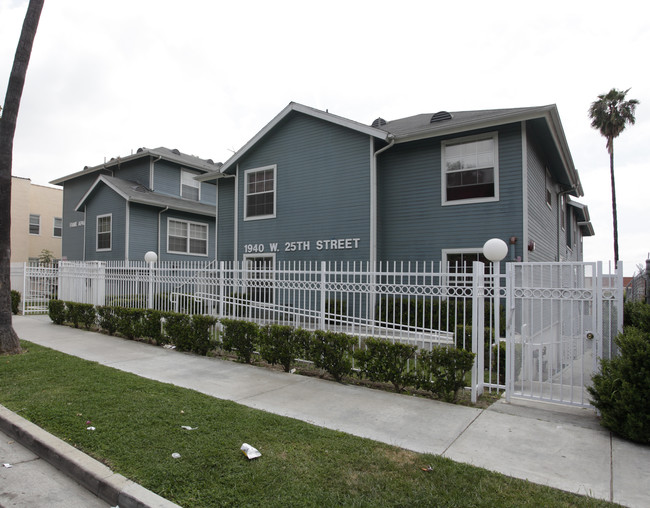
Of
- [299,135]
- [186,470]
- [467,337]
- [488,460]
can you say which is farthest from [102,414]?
[299,135]

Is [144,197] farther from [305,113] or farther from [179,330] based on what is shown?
[179,330]

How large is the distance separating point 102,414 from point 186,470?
5.98 feet

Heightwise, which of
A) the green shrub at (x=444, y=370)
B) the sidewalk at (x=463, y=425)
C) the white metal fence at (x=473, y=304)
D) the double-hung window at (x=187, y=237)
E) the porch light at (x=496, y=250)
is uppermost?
the double-hung window at (x=187, y=237)

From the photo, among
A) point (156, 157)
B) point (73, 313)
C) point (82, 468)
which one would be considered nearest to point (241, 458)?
point (82, 468)

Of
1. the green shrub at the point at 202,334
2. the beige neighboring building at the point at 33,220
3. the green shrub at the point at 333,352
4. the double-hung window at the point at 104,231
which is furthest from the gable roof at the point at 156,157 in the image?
the green shrub at the point at 333,352

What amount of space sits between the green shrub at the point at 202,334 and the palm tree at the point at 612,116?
26.4 metres

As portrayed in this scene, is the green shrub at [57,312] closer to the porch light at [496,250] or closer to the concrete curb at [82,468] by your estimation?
the concrete curb at [82,468]

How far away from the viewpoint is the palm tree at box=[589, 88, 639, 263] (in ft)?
81.8

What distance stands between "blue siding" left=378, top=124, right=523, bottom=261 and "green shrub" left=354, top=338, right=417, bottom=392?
6.11 m

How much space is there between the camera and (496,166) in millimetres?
11000

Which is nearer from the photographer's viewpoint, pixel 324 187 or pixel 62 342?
pixel 62 342

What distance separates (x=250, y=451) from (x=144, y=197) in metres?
17.3

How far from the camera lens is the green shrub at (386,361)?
5965 mm

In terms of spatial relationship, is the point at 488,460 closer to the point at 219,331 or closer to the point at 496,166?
the point at 219,331
